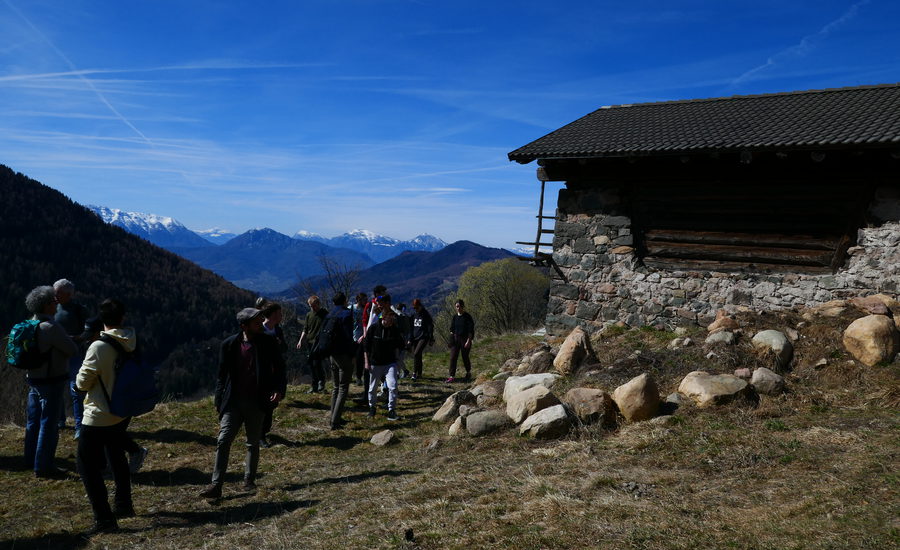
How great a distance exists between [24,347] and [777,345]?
9.38 meters

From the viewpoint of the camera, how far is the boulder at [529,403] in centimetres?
673

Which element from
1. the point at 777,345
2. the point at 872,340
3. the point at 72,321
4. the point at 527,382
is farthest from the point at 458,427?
the point at 872,340

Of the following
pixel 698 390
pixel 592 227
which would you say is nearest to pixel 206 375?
pixel 592 227

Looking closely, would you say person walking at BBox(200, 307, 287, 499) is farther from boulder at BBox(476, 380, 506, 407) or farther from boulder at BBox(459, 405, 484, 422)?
boulder at BBox(476, 380, 506, 407)

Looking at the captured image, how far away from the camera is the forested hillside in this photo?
196 feet

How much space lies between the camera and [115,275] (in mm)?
69938

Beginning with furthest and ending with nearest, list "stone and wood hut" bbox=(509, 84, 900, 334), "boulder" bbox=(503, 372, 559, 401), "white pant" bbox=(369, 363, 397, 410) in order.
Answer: "stone and wood hut" bbox=(509, 84, 900, 334) → "white pant" bbox=(369, 363, 397, 410) → "boulder" bbox=(503, 372, 559, 401)

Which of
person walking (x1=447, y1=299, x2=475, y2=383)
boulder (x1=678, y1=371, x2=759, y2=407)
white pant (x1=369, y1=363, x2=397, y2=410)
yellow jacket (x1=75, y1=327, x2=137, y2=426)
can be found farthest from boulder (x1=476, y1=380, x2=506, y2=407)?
yellow jacket (x1=75, y1=327, x2=137, y2=426)

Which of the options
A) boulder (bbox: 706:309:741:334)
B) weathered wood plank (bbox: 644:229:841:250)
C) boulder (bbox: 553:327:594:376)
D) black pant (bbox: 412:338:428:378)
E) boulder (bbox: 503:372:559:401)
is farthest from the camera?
black pant (bbox: 412:338:428:378)

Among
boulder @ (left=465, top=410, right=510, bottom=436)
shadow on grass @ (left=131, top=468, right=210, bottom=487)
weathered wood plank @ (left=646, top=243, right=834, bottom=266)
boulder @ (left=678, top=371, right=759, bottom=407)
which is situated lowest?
shadow on grass @ (left=131, top=468, right=210, bottom=487)

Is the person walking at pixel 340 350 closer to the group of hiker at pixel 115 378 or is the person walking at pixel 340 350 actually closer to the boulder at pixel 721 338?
the group of hiker at pixel 115 378

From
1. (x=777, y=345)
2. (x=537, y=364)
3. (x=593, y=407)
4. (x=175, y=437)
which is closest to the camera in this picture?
(x=593, y=407)

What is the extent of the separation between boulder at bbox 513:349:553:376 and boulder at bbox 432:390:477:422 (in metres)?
1.29

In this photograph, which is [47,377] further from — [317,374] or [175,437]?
[317,374]
